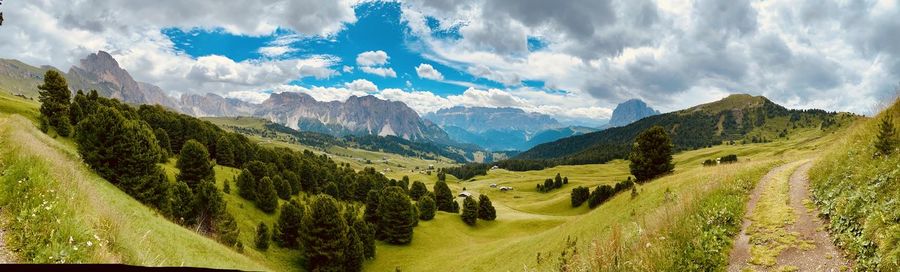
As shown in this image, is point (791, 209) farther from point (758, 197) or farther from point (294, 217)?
point (294, 217)

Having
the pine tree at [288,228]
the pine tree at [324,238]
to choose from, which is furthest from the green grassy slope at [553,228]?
the pine tree at [288,228]

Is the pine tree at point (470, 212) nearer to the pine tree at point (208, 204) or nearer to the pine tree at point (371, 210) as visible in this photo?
the pine tree at point (371, 210)

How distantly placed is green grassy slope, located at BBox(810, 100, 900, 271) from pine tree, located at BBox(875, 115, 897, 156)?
1.32 feet

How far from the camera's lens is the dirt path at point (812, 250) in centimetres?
1203

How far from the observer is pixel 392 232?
8700cm

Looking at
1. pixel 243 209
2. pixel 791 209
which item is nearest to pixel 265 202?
pixel 243 209

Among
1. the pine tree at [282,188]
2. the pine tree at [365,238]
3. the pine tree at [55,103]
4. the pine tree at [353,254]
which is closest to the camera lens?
the pine tree at [55,103]

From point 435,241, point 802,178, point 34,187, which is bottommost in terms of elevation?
point 435,241

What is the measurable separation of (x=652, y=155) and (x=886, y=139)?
5119cm

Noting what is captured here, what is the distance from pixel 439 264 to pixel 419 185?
230 ft

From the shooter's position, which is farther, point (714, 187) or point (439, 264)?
point (439, 264)

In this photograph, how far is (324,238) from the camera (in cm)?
6719

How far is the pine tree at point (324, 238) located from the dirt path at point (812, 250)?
194 ft

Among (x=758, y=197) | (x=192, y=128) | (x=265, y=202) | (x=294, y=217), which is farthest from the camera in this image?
(x=192, y=128)
